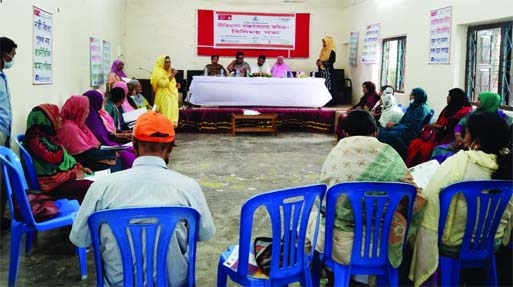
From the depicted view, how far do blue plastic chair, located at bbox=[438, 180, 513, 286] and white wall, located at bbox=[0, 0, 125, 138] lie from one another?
3385 mm

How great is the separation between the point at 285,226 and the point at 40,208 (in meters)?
1.39

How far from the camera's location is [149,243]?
170 cm

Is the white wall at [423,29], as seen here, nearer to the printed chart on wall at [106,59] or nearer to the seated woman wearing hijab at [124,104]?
the seated woman wearing hijab at [124,104]

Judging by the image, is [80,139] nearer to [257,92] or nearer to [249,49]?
[257,92]

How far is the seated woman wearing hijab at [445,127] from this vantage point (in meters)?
4.78

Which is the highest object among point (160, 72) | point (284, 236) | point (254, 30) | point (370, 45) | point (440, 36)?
point (254, 30)

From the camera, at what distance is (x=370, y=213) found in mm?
2055

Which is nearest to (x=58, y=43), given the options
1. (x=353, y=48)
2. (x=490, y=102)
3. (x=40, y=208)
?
(x=40, y=208)

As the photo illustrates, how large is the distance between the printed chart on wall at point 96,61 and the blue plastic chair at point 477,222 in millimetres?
5827

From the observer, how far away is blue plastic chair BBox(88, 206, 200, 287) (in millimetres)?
1646

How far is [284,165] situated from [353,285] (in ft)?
11.4

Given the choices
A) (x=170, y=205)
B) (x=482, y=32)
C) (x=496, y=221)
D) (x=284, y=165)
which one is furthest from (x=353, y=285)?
(x=482, y=32)

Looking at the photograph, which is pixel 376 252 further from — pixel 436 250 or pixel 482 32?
pixel 482 32

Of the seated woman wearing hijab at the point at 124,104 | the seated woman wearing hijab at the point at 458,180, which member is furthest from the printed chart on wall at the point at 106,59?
the seated woman wearing hijab at the point at 458,180
